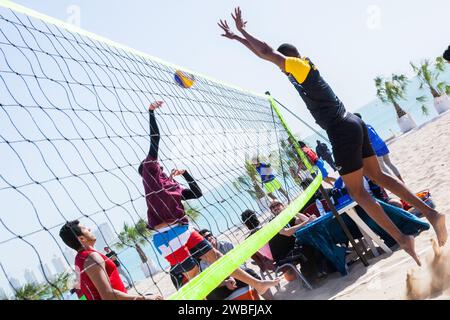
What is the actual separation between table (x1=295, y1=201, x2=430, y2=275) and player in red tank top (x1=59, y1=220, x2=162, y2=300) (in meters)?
2.29

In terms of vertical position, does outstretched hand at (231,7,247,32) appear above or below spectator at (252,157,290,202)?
above

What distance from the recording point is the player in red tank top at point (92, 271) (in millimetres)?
2844

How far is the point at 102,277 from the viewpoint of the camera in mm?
2863

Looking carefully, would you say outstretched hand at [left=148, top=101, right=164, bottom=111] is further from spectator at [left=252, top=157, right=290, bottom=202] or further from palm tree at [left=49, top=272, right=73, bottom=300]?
spectator at [left=252, top=157, right=290, bottom=202]

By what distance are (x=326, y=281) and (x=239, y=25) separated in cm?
281

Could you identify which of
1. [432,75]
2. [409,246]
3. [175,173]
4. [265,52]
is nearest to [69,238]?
[175,173]

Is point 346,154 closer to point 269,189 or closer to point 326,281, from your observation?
point 326,281

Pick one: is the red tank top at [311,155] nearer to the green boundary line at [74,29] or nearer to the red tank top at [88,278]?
the green boundary line at [74,29]

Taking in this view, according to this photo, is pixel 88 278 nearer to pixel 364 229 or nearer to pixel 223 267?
pixel 223 267

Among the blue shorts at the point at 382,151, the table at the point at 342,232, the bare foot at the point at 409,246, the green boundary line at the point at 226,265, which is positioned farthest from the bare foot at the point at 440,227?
the blue shorts at the point at 382,151

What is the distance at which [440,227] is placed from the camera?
3176mm

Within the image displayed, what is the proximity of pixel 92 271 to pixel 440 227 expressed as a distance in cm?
221

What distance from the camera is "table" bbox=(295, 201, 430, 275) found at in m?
4.65

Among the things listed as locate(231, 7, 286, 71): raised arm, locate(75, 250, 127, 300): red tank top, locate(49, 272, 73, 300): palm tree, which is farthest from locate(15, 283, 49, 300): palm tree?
locate(231, 7, 286, 71): raised arm
